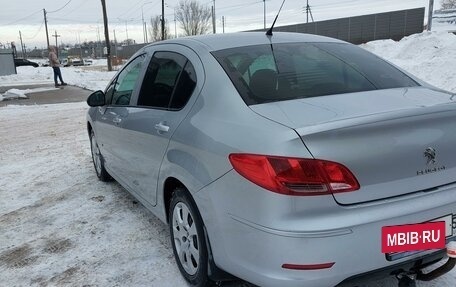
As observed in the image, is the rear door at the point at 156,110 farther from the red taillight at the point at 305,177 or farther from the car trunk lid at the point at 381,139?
the red taillight at the point at 305,177

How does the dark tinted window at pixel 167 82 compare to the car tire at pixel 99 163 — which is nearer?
the dark tinted window at pixel 167 82

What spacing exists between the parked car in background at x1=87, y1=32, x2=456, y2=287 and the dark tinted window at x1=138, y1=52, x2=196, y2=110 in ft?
0.06

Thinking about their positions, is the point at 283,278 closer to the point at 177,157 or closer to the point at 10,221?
the point at 177,157

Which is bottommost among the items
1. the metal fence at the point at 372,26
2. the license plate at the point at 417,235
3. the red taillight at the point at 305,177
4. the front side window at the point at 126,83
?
the license plate at the point at 417,235

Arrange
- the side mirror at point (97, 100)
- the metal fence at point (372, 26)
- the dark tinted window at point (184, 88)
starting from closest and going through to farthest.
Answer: the dark tinted window at point (184, 88), the side mirror at point (97, 100), the metal fence at point (372, 26)

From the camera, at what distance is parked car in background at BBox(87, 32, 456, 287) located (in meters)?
2.11

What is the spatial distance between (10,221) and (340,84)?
11.6 feet

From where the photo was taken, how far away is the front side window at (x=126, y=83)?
410 centimetres

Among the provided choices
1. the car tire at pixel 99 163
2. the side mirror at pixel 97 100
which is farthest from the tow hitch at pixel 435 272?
the car tire at pixel 99 163

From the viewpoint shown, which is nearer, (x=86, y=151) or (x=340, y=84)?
(x=340, y=84)

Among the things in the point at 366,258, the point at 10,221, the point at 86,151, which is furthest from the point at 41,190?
the point at 366,258

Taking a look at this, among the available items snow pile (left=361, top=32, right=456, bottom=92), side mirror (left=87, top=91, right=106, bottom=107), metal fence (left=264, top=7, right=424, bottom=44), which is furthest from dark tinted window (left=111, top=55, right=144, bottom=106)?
metal fence (left=264, top=7, right=424, bottom=44)

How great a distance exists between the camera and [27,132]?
958 cm

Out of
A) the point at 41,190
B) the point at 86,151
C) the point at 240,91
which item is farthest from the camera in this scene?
the point at 86,151
